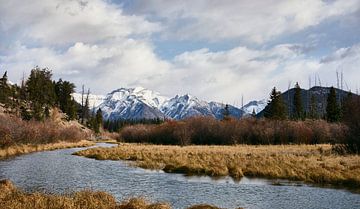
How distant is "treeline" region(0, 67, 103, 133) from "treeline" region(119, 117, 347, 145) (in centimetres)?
3909

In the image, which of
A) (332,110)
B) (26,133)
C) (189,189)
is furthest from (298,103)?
(189,189)

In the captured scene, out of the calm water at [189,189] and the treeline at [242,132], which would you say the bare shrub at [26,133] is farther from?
the calm water at [189,189]

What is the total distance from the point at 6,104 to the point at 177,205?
376ft

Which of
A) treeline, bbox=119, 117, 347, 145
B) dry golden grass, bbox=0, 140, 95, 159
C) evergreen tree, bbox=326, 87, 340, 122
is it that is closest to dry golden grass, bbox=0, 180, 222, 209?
dry golden grass, bbox=0, 140, 95, 159

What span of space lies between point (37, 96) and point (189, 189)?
11830cm

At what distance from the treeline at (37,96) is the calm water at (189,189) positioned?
273ft

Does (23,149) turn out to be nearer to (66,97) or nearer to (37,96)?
(37,96)

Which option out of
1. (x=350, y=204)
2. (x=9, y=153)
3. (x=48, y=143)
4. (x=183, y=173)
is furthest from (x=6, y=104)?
(x=350, y=204)

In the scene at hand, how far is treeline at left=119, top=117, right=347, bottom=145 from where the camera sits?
80.2 meters

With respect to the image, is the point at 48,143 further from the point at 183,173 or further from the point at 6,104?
the point at 183,173

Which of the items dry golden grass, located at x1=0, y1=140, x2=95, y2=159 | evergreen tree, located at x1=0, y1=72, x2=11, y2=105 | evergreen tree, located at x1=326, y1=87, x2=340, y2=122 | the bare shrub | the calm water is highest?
evergreen tree, located at x1=0, y1=72, x2=11, y2=105

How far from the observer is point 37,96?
134875mm

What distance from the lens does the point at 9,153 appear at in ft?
199

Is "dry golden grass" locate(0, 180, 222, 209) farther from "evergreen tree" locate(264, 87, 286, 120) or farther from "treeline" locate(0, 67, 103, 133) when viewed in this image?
"treeline" locate(0, 67, 103, 133)
